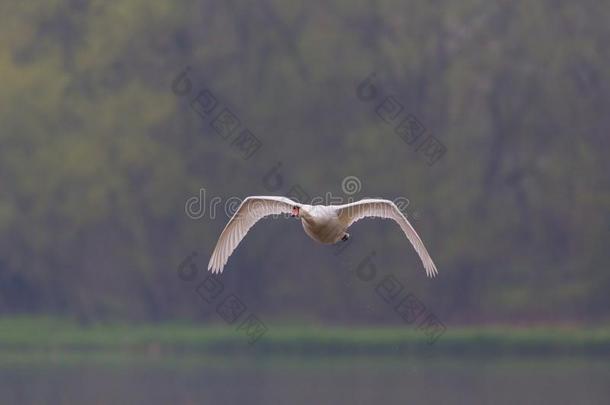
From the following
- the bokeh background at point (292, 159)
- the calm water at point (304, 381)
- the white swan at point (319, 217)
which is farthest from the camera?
the bokeh background at point (292, 159)

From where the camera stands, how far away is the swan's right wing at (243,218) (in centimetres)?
1617

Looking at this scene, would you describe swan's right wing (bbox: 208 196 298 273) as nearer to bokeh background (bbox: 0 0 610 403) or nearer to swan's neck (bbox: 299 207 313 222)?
swan's neck (bbox: 299 207 313 222)

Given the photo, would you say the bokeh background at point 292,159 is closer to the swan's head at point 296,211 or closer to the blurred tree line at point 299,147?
the blurred tree line at point 299,147

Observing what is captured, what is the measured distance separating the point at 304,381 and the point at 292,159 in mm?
9522

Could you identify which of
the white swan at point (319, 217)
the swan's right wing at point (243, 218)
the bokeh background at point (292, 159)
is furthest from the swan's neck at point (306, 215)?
the bokeh background at point (292, 159)

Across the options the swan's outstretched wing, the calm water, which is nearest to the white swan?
the swan's outstretched wing

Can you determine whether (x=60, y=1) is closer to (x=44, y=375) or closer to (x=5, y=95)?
(x=5, y=95)

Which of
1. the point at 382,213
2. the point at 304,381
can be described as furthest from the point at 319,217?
the point at 304,381

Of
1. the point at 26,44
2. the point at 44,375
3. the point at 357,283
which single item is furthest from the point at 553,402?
the point at 26,44

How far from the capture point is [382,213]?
16.2 m

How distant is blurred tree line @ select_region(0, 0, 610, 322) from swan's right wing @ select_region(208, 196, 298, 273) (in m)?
15.3

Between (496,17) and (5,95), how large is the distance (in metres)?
10.2

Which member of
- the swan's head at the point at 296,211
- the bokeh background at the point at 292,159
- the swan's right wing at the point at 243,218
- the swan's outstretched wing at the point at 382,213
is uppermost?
the bokeh background at the point at 292,159

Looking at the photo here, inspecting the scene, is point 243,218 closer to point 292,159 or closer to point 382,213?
point 382,213
